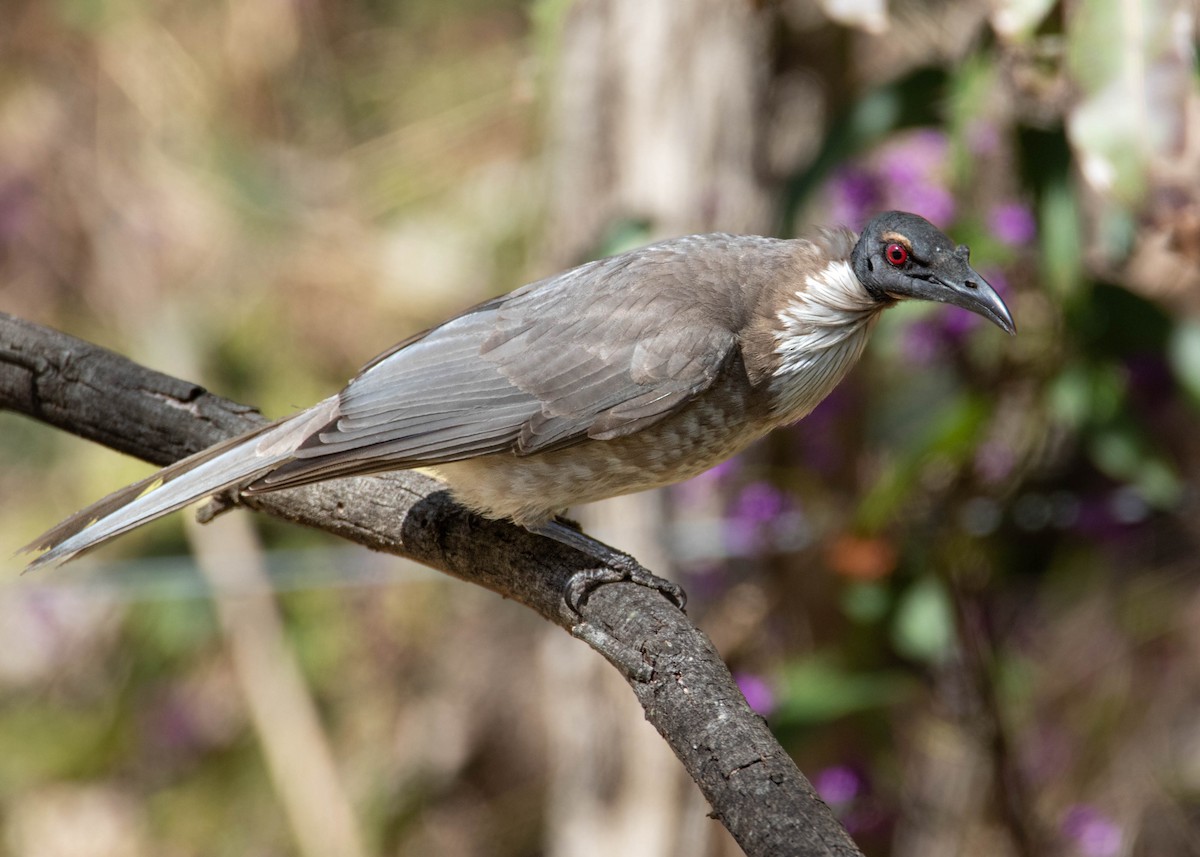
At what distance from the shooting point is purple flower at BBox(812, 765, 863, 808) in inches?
132

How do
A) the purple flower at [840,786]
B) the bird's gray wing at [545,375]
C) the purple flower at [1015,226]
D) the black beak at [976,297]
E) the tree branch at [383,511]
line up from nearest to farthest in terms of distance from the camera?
the tree branch at [383,511], the black beak at [976,297], the bird's gray wing at [545,375], the purple flower at [1015,226], the purple flower at [840,786]

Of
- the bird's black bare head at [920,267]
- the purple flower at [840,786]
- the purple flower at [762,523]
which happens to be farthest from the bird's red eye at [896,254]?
the purple flower at [840,786]

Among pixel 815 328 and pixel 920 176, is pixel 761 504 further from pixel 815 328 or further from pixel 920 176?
pixel 815 328

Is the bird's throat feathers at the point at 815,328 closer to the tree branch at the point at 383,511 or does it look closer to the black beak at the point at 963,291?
the black beak at the point at 963,291

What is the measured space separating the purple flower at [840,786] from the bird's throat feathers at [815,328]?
1286 mm

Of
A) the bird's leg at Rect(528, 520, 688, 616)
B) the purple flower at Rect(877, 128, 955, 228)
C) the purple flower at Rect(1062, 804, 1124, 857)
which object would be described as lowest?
the purple flower at Rect(1062, 804, 1124, 857)

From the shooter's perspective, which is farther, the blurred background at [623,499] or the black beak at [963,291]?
the blurred background at [623,499]

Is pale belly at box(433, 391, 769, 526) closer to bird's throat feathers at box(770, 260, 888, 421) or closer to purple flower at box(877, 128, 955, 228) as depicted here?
bird's throat feathers at box(770, 260, 888, 421)

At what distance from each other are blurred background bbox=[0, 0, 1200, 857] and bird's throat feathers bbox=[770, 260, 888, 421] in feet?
1.71

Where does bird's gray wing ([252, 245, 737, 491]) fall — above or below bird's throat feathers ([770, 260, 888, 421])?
above

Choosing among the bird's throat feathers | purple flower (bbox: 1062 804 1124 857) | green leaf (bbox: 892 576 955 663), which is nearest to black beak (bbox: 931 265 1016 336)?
the bird's throat feathers

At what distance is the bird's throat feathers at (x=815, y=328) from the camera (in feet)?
8.00

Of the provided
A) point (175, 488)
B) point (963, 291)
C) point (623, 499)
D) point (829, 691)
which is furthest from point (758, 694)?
point (175, 488)

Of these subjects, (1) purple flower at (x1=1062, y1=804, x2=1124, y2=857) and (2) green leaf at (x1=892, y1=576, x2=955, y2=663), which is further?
(1) purple flower at (x1=1062, y1=804, x2=1124, y2=857)
